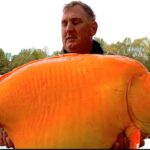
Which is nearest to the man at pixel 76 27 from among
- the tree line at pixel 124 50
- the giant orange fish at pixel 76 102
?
the giant orange fish at pixel 76 102

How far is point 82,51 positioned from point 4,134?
0.53m

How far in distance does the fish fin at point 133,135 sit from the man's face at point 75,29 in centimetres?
51

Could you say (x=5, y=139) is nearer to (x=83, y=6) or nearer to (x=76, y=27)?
(x=76, y=27)

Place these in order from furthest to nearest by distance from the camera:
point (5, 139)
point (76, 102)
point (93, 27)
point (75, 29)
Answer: point (93, 27)
point (75, 29)
point (5, 139)
point (76, 102)

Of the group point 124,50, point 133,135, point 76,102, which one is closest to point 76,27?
point 76,102

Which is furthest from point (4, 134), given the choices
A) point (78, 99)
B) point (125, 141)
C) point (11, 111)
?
point (125, 141)

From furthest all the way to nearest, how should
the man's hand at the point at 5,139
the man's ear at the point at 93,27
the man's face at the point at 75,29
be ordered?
the man's ear at the point at 93,27, the man's face at the point at 75,29, the man's hand at the point at 5,139

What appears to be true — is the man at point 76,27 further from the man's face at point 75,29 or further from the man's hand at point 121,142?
the man's hand at point 121,142

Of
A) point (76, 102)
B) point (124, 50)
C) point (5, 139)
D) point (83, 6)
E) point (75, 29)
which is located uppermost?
point (83, 6)

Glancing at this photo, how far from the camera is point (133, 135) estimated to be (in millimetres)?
1612

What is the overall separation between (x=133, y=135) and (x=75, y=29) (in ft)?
1.88

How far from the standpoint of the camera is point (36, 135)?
158 cm

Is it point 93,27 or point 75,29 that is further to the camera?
point 93,27

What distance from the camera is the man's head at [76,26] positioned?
1.92 m
